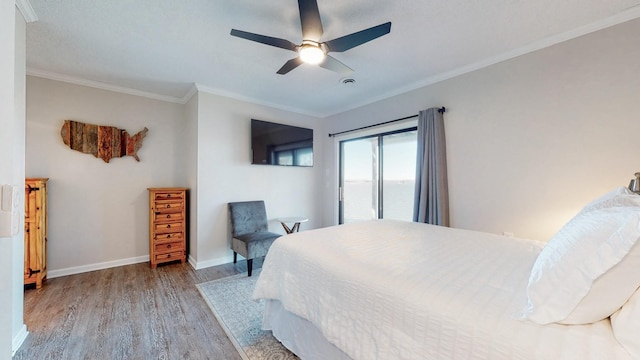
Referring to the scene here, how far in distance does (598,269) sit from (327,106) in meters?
3.91

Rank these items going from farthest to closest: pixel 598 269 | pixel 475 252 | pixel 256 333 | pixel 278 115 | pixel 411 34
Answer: pixel 278 115
pixel 411 34
pixel 256 333
pixel 475 252
pixel 598 269

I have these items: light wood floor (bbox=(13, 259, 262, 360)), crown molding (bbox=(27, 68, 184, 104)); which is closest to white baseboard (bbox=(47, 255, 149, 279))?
light wood floor (bbox=(13, 259, 262, 360))

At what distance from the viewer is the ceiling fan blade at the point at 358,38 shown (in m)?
1.70

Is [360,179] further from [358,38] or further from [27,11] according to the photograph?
[27,11]

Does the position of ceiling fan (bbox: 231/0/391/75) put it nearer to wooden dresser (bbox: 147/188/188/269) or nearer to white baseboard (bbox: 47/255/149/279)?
wooden dresser (bbox: 147/188/188/269)

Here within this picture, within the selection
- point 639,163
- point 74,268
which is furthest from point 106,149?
point 639,163

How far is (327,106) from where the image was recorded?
14.1 ft

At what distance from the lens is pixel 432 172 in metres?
2.99

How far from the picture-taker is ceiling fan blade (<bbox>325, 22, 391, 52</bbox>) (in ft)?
5.57

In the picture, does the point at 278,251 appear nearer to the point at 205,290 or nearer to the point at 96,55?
the point at 205,290

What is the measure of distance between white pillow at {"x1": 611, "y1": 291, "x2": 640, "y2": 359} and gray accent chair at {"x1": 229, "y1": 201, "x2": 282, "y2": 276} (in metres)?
2.91

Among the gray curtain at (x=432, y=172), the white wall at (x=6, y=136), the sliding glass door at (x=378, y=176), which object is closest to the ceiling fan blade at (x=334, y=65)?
the gray curtain at (x=432, y=172)

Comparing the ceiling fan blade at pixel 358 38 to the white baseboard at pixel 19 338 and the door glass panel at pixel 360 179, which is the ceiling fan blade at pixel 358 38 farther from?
the white baseboard at pixel 19 338

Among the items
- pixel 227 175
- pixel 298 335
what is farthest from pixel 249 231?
pixel 298 335
